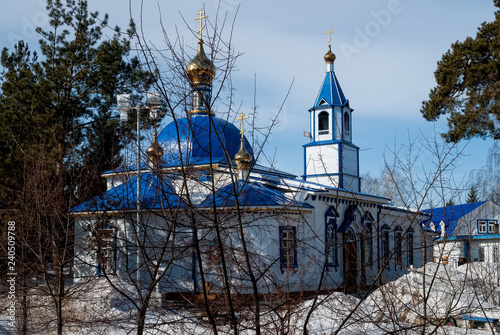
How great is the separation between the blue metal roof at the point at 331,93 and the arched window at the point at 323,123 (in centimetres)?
49

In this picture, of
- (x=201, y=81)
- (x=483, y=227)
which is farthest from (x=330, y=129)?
(x=483, y=227)

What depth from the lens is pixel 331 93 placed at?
22016 millimetres

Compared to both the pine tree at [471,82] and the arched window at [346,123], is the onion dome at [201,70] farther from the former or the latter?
the arched window at [346,123]

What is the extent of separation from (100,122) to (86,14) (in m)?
3.75

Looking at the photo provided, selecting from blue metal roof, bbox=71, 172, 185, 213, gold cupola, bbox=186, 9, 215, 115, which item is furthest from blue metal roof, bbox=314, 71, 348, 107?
gold cupola, bbox=186, 9, 215, 115

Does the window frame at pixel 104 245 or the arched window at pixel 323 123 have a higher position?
the arched window at pixel 323 123

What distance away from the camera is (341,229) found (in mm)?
18141

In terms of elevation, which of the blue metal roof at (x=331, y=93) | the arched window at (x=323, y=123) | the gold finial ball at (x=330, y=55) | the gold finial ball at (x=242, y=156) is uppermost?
the gold finial ball at (x=330, y=55)

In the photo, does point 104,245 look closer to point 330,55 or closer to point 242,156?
point 242,156

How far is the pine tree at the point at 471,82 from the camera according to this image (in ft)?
41.0

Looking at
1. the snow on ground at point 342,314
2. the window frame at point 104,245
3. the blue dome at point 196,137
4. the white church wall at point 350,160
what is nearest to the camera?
the blue dome at point 196,137

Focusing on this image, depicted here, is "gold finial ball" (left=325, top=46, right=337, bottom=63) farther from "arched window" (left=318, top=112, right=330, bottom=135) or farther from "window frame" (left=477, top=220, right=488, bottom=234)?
"window frame" (left=477, top=220, right=488, bottom=234)

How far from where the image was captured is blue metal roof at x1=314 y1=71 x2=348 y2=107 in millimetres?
21819

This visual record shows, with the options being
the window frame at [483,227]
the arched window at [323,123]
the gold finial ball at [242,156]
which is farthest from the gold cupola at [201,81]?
the window frame at [483,227]
